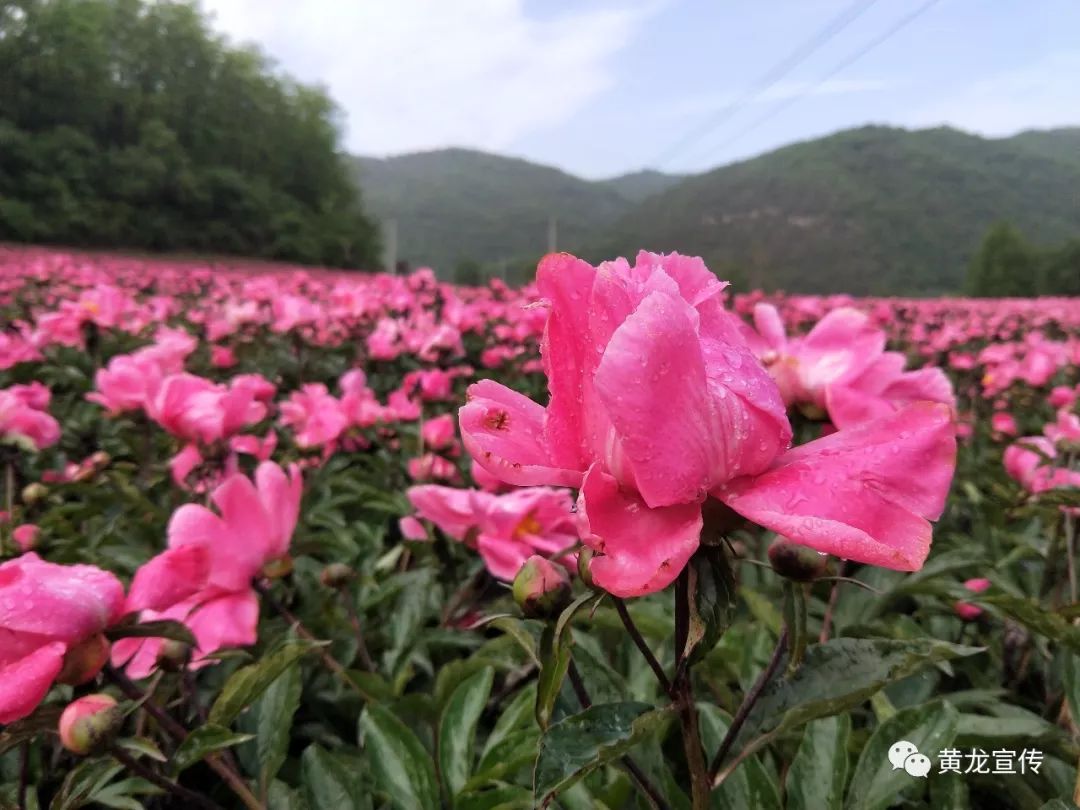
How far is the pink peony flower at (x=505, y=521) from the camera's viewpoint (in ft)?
3.15

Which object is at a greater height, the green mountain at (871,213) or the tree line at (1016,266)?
the green mountain at (871,213)

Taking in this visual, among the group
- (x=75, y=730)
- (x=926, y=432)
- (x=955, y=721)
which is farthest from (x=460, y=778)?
(x=926, y=432)

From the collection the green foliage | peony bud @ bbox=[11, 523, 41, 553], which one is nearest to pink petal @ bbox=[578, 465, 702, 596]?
peony bud @ bbox=[11, 523, 41, 553]

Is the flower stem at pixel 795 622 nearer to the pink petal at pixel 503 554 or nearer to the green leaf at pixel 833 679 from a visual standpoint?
the green leaf at pixel 833 679

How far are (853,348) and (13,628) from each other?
0.90m

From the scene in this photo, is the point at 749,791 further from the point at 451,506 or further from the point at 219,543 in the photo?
the point at 219,543

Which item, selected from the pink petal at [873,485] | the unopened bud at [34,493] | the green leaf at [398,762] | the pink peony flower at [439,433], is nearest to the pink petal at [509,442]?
the pink petal at [873,485]

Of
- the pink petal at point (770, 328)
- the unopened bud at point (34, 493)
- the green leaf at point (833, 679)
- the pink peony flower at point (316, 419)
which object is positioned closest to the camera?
the green leaf at point (833, 679)

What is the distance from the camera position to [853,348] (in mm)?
904

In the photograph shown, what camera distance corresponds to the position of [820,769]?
71cm

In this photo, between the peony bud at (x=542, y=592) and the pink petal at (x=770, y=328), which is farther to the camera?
the pink petal at (x=770, y=328)

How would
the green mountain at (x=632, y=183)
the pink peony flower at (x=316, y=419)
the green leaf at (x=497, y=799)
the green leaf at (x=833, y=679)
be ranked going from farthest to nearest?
1. the green mountain at (x=632, y=183)
2. the pink peony flower at (x=316, y=419)
3. the green leaf at (x=497, y=799)
4. the green leaf at (x=833, y=679)

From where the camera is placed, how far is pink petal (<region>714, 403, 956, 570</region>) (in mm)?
409

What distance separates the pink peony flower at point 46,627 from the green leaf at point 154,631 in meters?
0.01
